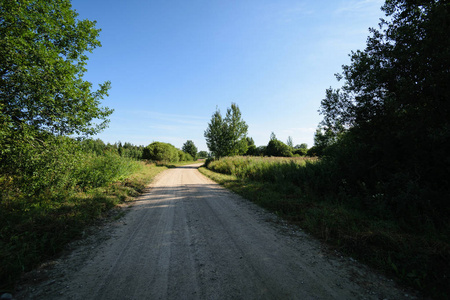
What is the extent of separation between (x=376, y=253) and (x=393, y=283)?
2.39 ft

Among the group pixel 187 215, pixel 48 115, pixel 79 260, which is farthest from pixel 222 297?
pixel 48 115

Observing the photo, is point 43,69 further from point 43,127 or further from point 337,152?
point 337,152

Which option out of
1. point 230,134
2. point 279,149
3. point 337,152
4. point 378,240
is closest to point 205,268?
point 378,240

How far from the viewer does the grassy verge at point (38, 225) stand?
9.83ft

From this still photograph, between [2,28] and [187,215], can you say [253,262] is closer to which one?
[187,215]

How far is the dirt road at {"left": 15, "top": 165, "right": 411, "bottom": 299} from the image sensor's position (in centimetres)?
243

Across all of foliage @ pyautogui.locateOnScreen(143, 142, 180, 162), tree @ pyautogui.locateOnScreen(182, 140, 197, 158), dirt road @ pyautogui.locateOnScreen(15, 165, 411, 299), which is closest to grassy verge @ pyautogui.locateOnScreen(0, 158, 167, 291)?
dirt road @ pyautogui.locateOnScreen(15, 165, 411, 299)

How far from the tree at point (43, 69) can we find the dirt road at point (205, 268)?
4.95 meters

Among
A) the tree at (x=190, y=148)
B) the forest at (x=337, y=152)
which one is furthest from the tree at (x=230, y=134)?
the tree at (x=190, y=148)

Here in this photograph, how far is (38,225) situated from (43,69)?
16.8ft

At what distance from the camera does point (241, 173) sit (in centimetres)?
1451

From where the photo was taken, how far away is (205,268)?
295 centimetres

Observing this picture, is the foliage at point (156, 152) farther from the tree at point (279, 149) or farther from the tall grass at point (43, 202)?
the tall grass at point (43, 202)

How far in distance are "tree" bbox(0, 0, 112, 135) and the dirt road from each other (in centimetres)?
495
